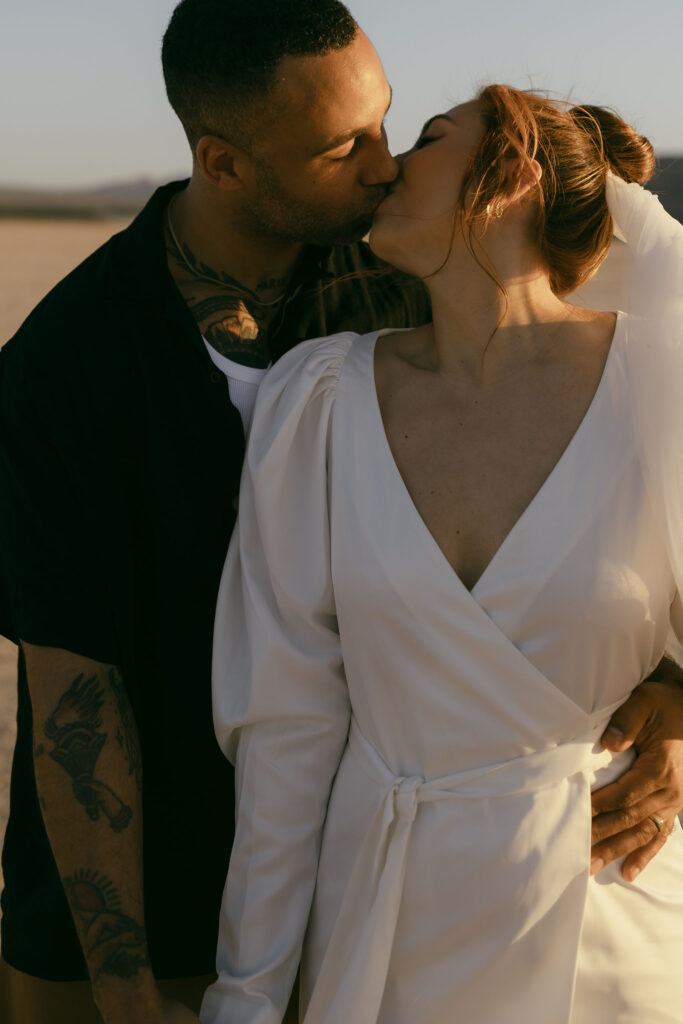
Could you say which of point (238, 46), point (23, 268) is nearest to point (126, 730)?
point (238, 46)

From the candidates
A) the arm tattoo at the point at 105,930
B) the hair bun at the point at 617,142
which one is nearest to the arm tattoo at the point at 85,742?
the arm tattoo at the point at 105,930

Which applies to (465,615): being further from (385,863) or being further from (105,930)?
(105,930)

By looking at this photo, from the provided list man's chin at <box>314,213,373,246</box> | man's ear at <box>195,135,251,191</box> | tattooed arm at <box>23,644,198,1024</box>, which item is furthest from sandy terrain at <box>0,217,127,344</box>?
tattooed arm at <box>23,644,198,1024</box>

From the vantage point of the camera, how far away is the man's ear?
98.9 inches

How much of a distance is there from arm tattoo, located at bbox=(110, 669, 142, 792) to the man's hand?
37.7 inches

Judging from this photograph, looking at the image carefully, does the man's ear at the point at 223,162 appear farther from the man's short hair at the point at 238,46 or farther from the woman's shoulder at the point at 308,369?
the woman's shoulder at the point at 308,369

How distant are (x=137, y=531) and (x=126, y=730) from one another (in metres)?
0.43

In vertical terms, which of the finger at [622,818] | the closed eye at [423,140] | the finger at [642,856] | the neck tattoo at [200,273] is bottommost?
the finger at [642,856]

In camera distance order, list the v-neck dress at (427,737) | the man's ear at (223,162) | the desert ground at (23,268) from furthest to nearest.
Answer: the desert ground at (23,268) < the man's ear at (223,162) < the v-neck dress at (427,737)

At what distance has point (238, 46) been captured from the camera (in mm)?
2492

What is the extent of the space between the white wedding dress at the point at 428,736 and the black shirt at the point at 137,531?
165mm

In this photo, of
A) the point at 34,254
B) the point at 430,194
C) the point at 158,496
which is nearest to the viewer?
the point at 430,194

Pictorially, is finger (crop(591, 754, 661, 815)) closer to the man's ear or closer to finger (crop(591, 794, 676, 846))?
finger (crop(591, 794, 676, 846))

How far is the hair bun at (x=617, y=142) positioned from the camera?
2260 mm
